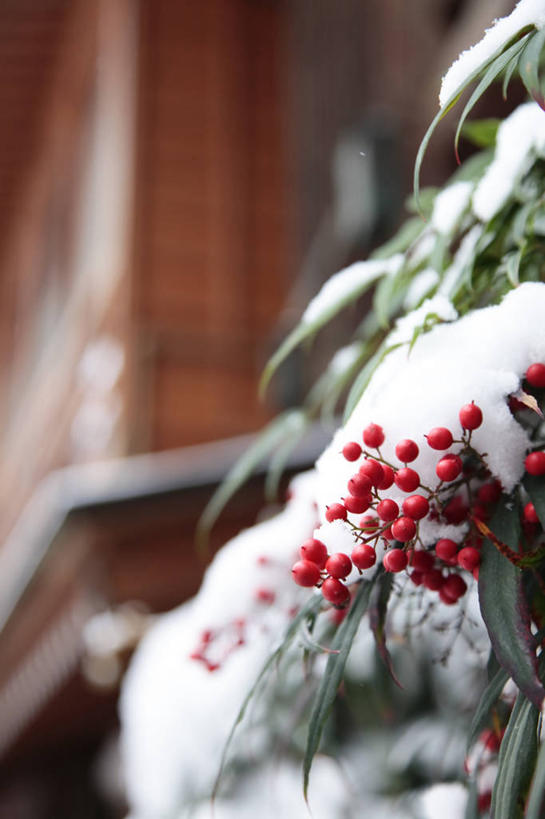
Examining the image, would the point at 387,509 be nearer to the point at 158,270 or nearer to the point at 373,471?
the point at 373,471

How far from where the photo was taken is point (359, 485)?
1.56 ft

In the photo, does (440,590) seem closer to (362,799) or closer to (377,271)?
(377,271)

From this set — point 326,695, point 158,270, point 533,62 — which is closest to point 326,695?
point 326,695

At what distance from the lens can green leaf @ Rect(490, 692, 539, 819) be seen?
0.41m

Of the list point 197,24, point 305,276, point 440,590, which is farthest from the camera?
point 197,24

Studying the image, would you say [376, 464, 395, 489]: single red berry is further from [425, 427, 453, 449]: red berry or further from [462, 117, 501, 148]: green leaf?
[462, 117, 501, 148]: green leaf

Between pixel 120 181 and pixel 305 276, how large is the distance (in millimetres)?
1067


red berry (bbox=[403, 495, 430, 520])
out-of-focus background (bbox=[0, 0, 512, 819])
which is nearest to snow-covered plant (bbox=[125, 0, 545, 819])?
red berry (bbox=[403, 495, 430, 520])

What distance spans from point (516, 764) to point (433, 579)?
0.14 metres

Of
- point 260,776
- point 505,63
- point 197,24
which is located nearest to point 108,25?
point 197,24

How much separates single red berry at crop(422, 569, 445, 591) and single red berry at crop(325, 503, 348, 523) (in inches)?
3.3

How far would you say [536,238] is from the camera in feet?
2.12

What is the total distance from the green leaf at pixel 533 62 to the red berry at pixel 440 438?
6.3 inches

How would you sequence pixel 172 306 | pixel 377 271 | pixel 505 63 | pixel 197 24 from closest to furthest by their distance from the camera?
pixel 505 63, pixel 377 271, pixel 172 306, pixel 197 24
